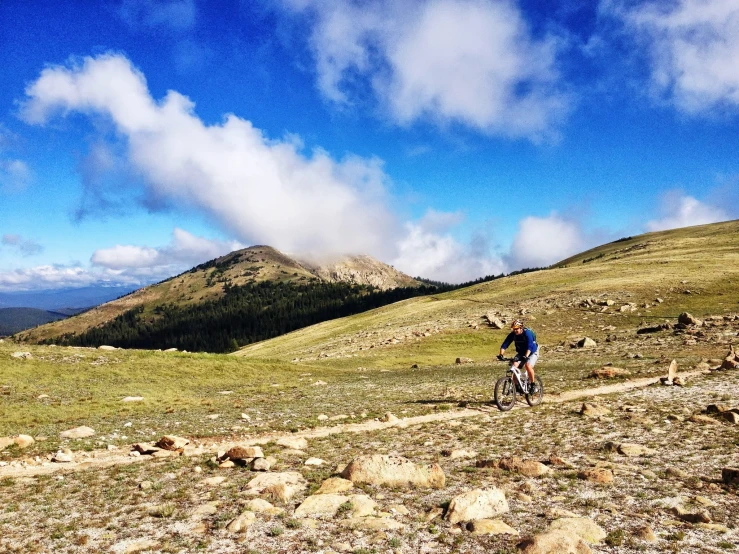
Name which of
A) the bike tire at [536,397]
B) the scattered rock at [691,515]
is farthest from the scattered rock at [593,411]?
the scattered rock at [691,515]

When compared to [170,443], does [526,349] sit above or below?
above

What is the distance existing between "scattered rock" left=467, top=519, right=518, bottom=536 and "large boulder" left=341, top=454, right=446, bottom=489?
8.84 feet

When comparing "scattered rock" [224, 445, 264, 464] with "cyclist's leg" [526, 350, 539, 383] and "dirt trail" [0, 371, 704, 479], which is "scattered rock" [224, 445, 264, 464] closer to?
"dirt trail" [0, 371, 704, 479]

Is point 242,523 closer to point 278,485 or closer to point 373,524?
point 278,485

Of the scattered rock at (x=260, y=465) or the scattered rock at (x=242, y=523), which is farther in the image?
the scattered rock at (x=260, y=465)

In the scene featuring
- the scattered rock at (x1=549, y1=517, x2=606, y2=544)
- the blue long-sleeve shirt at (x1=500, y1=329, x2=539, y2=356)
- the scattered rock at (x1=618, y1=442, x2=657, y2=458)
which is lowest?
the scattered rock at (x1=618, y1=442, x2=657, y2=458)

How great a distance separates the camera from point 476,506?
31.2 feet

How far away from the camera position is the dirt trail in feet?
52.5

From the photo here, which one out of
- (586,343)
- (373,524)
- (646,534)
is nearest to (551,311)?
(586,343)

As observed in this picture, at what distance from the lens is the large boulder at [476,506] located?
932 cm

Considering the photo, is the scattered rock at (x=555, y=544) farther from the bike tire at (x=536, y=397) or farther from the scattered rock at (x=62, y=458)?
the scattered rock at (x=62, y=458)

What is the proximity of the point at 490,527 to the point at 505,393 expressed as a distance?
48.8ft

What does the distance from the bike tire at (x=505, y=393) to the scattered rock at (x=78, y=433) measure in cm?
1984

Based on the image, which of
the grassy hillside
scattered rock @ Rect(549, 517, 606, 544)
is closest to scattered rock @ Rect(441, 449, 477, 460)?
scattered rock @ Rect(549, 517, 606, 544)
